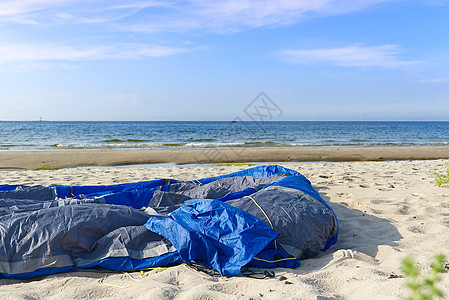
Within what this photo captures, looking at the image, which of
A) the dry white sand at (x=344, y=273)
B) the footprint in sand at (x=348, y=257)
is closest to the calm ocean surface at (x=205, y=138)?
the dry white sand at (x=344, y=273)

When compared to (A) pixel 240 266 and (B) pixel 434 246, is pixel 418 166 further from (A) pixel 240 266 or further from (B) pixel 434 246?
(A) pixel 240 266

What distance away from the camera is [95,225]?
11.2 feet

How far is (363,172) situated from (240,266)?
6.23 metres

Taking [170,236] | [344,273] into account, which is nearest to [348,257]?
[344,273]

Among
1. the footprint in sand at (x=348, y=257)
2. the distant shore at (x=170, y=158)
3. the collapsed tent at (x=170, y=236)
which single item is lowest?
the distant shore at (x=170, y=158)

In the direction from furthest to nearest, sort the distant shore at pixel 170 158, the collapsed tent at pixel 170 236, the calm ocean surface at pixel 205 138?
1. the calm ocean surface at pixel 205 138
2. the distant shore at pixel 170 158
3. the collapsed tent at pixel 170 236

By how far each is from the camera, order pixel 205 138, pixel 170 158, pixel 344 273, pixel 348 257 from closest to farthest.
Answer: pixel 344 273, pixel 348 257, pixel 170 158, pixel 205 138

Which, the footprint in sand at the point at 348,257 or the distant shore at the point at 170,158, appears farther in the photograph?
the distant shore at the point at 170,158

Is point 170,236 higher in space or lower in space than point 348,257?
higher

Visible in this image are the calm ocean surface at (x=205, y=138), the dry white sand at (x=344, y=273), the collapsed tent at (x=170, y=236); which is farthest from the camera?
the calm ocean surface at (x=205, y=138)

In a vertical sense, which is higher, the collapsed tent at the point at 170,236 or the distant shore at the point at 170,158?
the collapsed tent at the point at 170,236

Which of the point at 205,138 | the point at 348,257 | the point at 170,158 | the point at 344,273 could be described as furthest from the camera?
the point at 205,138

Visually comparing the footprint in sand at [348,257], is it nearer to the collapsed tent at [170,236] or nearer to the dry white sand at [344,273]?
the dry white sand at [344,273]

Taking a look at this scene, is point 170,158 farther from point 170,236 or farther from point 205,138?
point 205,138
